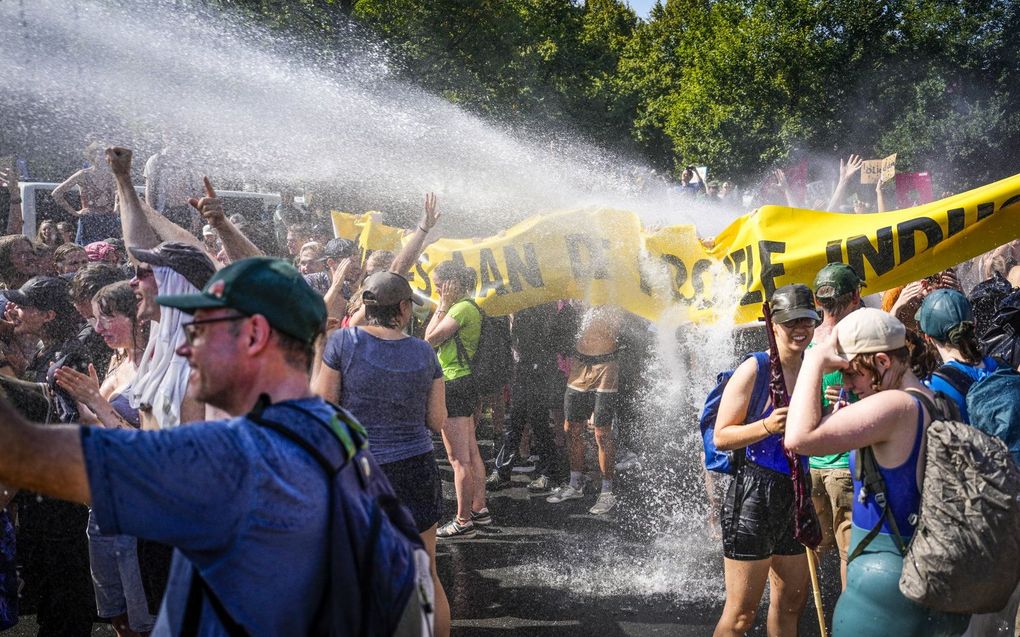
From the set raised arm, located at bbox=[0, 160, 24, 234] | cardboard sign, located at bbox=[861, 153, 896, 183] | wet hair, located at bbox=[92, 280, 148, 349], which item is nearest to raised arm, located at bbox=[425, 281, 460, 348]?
wet hair, located at bbox=[92, 280, 148, 349]

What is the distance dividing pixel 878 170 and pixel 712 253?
9.76ft

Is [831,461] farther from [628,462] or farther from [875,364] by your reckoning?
[628,462]

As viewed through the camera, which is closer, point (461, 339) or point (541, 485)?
point (461, 339)

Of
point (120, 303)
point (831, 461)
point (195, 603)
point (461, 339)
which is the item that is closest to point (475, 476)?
point (461, 339)

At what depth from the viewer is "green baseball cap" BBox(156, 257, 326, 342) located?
1.88 metres

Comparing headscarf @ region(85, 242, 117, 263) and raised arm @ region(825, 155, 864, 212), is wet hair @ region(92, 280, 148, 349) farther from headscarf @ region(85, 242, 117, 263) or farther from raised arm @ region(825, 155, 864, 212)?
raised arm @ region(825, 155, 864, 212)

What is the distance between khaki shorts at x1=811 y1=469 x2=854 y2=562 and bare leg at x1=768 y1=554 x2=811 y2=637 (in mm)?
548

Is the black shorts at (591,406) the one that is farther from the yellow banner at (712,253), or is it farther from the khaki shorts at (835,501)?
the khaki shorts at (835,501)

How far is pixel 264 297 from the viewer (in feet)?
6.22

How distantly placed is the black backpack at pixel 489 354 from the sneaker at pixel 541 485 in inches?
37.0

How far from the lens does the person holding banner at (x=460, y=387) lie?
6867 millimetres

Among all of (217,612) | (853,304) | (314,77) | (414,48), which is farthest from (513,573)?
(414,48)

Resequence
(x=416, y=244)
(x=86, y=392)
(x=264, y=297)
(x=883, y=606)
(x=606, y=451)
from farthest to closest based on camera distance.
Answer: (x=606, y=451) < (x=416, y=244) < (x=86, y=392) < (x=883, y=606) < (x=264, y=297)

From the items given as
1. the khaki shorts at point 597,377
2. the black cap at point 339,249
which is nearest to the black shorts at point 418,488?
the black cap at point 339,249
